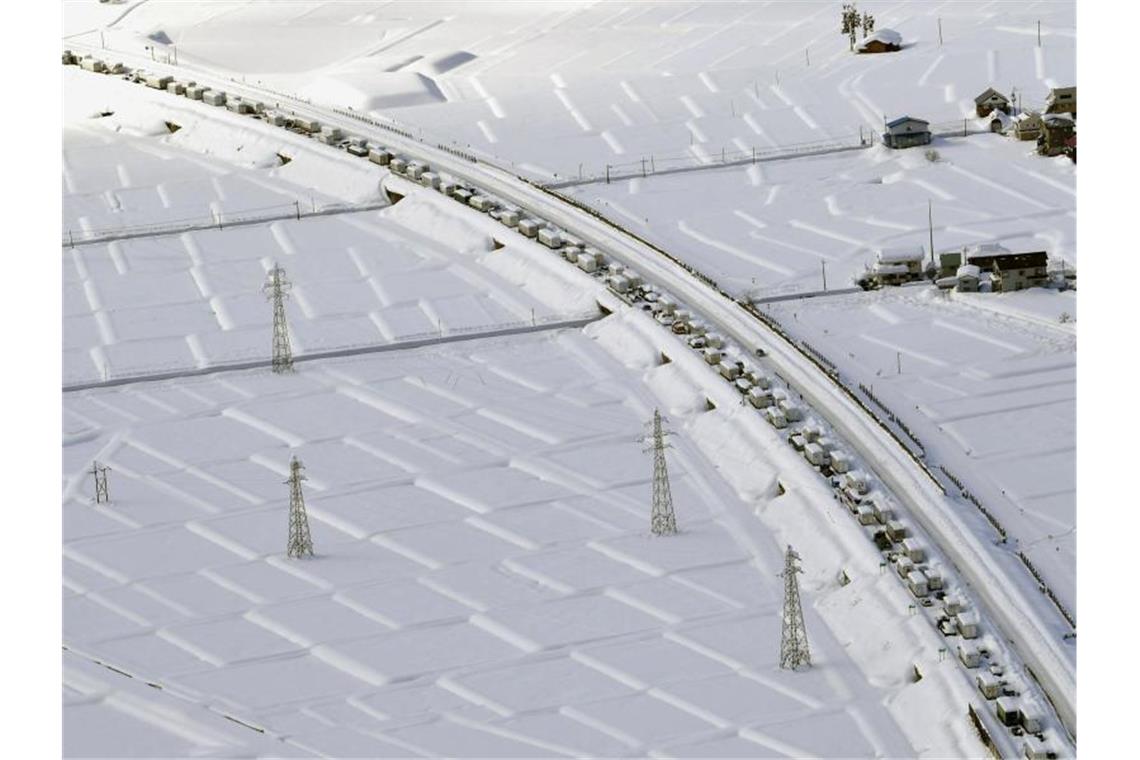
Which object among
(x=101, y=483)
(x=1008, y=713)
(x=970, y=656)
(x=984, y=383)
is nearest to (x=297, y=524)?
(x=101, y=483)

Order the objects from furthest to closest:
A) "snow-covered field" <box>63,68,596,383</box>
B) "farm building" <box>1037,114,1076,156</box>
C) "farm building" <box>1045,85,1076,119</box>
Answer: "farm building" <box>1045,85,1076,119</box>
"farm building" <box>1037,114,1076,156</box>
"snow-covered field" <box>63,68,596,383</box>

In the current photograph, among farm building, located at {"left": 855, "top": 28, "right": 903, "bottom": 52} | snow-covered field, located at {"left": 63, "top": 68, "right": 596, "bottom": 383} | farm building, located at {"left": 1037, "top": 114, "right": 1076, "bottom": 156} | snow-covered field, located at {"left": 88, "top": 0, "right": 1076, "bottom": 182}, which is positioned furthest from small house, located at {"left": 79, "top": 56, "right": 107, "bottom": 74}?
farm building, located at {"left": 1037, "top": 114, "right": 1076, "bottom": 156}

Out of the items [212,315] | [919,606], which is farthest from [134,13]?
[919,606]

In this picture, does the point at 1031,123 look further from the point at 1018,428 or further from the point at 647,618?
the point at 647,618

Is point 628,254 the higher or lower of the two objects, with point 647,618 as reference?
higher

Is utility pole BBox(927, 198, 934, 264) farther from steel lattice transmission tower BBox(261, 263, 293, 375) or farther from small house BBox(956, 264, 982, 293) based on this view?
steel lattice transmission tower BBox(261, 263, 293, 375)

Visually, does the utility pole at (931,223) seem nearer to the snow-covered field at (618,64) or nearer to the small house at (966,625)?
the snow-covered field at (618,64)
